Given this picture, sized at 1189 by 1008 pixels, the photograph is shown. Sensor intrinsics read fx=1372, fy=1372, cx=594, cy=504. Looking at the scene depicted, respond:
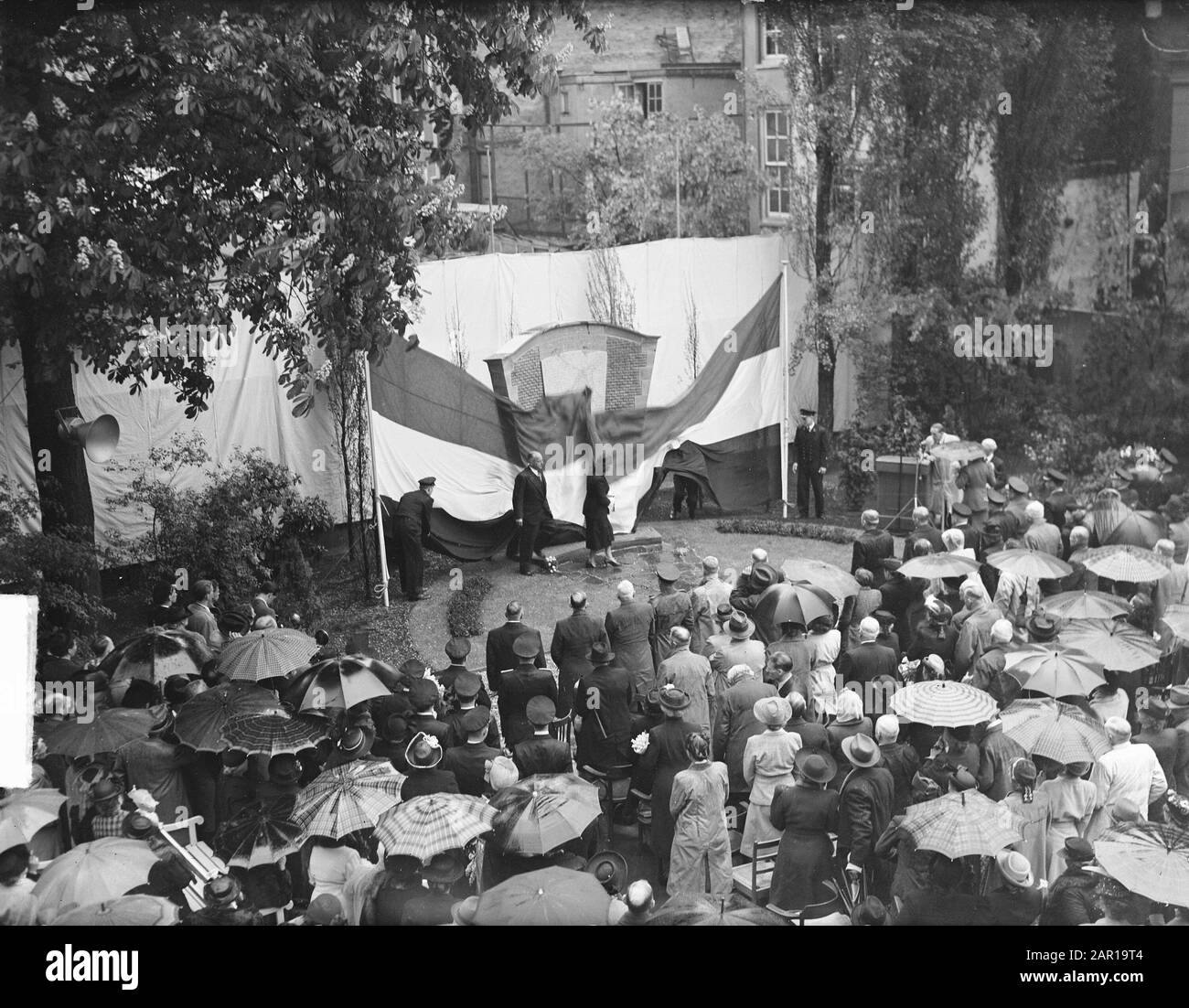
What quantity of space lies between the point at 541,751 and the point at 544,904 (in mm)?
1712

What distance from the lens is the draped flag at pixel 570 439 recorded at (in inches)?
585

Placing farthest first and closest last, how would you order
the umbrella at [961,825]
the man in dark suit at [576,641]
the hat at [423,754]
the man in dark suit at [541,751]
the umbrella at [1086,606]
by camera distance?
the man in dark suit at [576,641] < the umbrella at [1086,606] < the man in dark suit at [541,751] < the hat at [423,754] < the umbrella at [961,825]

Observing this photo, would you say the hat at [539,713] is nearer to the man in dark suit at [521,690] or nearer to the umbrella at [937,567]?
the man in dark suit at [521,690]

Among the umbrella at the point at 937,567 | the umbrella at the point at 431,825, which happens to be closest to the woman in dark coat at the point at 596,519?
the umbrella at the point at 937,567

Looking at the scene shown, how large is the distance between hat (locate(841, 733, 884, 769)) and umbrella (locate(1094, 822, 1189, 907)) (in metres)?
1.35

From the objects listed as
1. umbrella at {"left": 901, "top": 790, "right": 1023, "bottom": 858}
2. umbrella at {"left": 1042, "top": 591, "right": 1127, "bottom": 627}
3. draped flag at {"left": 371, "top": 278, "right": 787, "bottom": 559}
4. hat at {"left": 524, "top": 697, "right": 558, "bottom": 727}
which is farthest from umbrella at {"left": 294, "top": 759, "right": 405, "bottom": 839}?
draped flag at {"left": 371, "top": 278, "right": 787, "bottom": 559}

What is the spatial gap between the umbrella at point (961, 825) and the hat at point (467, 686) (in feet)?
9.78

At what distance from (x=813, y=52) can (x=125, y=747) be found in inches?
525

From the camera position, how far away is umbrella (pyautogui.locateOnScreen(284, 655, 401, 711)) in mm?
9555

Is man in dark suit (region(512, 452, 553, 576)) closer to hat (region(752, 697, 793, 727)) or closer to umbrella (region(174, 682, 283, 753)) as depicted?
umbrella (region(174, 682, 283, 753))

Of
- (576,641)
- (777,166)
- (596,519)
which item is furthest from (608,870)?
(777,166)

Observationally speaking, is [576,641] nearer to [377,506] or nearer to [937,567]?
[937,567]

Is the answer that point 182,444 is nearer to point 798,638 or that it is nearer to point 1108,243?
A: point 798,638

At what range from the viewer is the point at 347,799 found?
7906 mm
